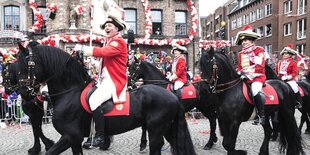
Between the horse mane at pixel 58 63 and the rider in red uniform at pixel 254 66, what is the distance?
11.8 feet

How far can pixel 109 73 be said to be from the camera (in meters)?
5.20

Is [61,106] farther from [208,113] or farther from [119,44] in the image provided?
[208,113]

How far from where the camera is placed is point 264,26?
1813 inches

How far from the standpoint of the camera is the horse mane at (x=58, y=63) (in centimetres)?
505

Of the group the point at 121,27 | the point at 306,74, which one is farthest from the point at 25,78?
the point at 306,74

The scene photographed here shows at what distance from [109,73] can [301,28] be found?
3844 centimetres

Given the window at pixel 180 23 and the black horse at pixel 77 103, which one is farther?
the window at pixel 180 23

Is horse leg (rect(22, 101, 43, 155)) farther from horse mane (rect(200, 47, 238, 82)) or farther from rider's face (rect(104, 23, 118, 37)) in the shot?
horse mane (rect(200, 47, 238, 82))

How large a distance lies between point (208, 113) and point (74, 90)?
4.95 m

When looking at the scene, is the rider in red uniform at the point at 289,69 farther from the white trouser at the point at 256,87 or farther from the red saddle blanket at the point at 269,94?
the white trouser at the point at 256,87

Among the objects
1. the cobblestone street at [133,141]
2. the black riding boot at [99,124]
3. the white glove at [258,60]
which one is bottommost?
the cobblestone street at [133,141]

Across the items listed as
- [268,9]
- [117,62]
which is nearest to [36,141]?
[117,62]

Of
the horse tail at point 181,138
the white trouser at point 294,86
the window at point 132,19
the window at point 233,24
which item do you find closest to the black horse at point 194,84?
the white trouser at point 294,86

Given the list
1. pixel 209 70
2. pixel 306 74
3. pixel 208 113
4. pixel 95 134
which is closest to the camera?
pixel 95 134
